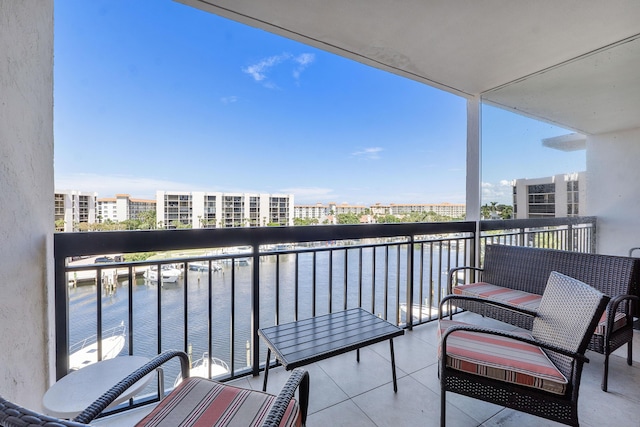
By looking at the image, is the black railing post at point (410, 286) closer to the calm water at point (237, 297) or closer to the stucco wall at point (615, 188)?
the calm water at point (237, 297)

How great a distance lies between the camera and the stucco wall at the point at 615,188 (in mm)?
2410

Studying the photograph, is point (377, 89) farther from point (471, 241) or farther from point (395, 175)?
point (471, 241)

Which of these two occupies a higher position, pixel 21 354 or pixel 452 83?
pixel 452 83

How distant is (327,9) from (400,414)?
279cm

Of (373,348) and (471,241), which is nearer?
(373,348)

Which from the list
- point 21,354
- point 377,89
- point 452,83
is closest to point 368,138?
point 377,89

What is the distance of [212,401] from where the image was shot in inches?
41.8

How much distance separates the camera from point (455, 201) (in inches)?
133

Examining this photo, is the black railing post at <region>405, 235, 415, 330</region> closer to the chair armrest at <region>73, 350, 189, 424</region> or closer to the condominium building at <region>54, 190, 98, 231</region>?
the chair armrest at <region>73, 350, 189, 424</region>

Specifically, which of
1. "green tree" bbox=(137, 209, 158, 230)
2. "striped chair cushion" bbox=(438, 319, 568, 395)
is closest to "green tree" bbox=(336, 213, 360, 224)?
"striped chair cushion" bbox=(438, 319, 568, 395)

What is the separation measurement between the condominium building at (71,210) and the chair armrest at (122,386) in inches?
39.3

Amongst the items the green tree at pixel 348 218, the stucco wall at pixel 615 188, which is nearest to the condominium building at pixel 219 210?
the green tree at pixel 348 218

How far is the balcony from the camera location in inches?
60.6

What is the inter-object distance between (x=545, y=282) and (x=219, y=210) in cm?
308
